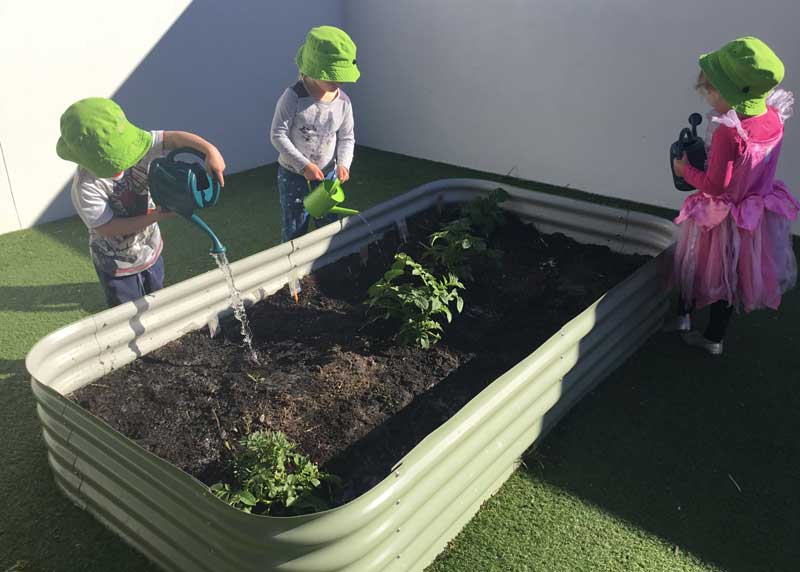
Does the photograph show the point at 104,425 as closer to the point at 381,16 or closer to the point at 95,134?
the point at 95,134

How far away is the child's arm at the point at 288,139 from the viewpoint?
12.0 feet

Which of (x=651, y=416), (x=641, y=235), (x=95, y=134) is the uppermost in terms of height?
(x=95, y=134)

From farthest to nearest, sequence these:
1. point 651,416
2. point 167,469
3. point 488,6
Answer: point 488,6 → point 651,416 → point 167,469

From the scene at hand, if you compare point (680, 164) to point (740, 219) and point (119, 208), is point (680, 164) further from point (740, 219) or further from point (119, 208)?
point (119, 208)

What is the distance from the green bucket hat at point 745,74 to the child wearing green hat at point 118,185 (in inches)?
87.8

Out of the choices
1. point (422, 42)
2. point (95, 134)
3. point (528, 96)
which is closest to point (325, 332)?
point (95, 134)

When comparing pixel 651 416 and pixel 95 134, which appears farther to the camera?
pixel 651 416

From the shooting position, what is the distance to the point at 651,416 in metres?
3.04

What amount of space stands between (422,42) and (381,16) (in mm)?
561

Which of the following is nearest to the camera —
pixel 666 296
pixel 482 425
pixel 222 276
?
pixel 482 425

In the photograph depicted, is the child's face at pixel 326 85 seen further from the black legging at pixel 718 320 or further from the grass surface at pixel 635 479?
Answer: the black legging at pixel 718 320

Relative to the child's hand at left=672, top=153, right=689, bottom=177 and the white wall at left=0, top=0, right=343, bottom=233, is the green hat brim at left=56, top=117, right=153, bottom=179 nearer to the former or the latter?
the child's hand at left=672, top=153, right=689, bottom=177

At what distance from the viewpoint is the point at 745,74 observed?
117 inches

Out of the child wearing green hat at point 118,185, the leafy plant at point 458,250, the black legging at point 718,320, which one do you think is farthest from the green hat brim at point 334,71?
the black legging at point 718,320
